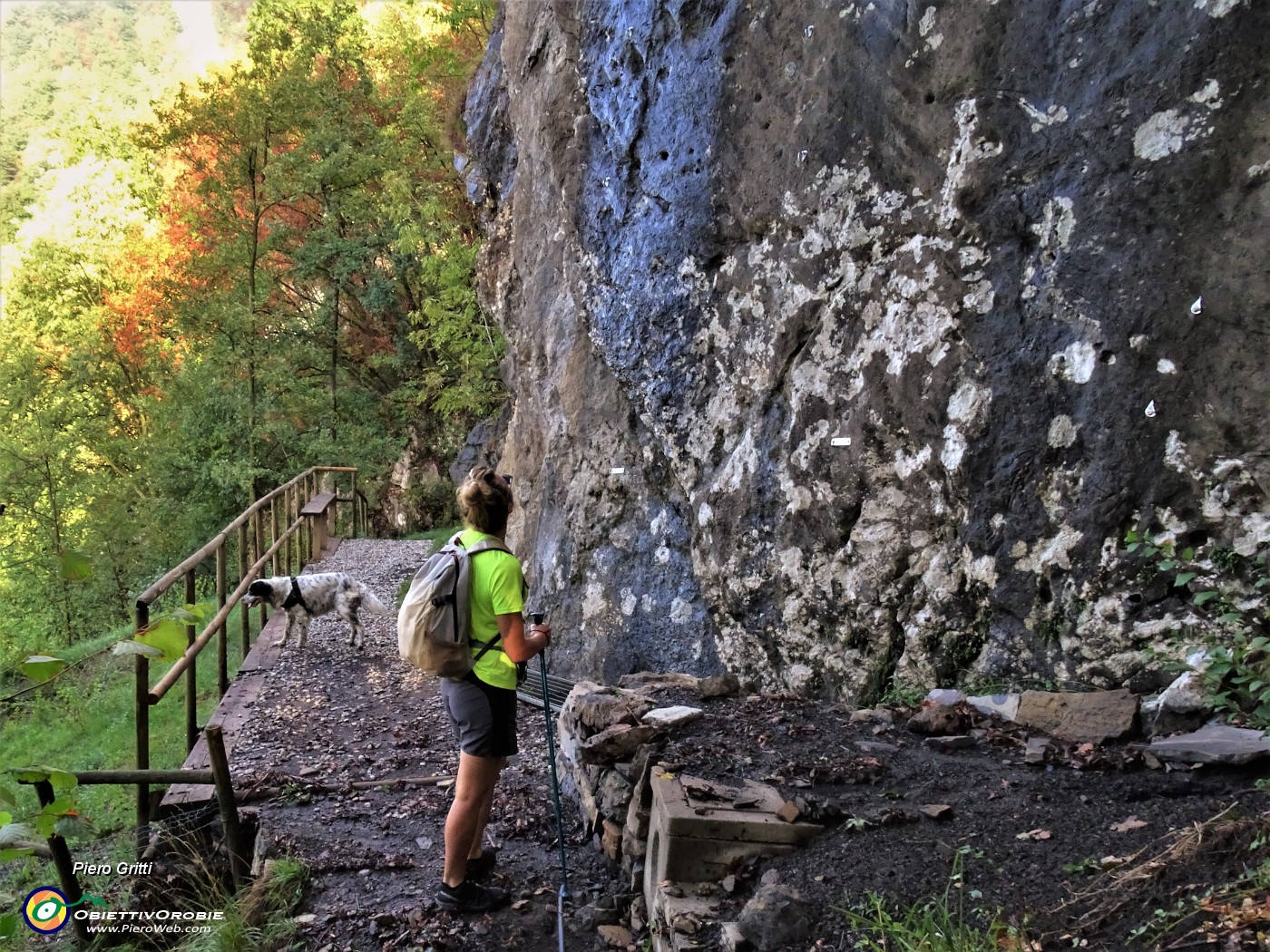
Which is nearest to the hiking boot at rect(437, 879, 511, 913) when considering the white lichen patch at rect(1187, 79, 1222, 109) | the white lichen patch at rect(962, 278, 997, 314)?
the white lichen patch at rect(962, 278, 997, 314)

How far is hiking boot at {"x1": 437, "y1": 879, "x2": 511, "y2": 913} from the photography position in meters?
3.33

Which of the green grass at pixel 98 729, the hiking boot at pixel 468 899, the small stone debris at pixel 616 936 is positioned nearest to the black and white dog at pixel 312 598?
the green grass at pixel 98 729

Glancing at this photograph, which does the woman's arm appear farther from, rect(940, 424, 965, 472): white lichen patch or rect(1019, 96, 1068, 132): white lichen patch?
rect(1019, 96, 1068, 132): white lichen patch

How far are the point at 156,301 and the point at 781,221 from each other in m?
15.9

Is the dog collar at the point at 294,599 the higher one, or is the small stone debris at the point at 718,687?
the dog collar at the point at 294,599

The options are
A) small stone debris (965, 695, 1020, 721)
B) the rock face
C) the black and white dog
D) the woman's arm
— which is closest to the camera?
the woman's arm

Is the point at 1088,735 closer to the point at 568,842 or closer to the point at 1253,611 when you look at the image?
the point at 1253,611

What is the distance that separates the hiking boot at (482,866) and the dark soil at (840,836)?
0.43 feet

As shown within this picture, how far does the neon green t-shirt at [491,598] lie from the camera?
3.19 metres

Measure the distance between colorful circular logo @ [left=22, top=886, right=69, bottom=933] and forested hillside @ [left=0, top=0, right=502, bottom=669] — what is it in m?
12.4

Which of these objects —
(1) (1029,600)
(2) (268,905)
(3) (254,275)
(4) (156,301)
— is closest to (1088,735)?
(1) (1029,600)

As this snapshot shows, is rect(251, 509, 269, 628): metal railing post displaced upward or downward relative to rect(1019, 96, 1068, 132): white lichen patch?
downward

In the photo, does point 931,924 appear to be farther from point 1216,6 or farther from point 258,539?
point 258,539

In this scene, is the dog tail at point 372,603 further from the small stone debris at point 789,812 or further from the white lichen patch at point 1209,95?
the white lichen patch at point 1209,95
